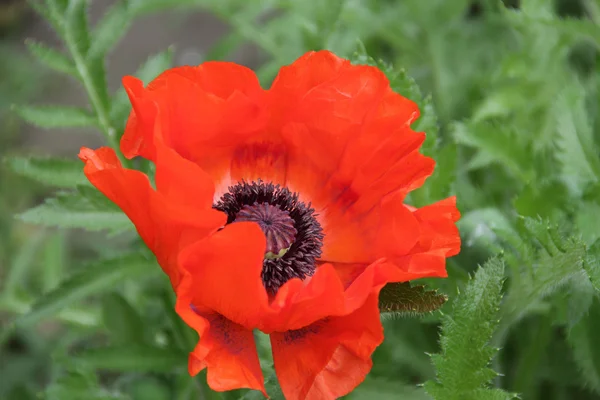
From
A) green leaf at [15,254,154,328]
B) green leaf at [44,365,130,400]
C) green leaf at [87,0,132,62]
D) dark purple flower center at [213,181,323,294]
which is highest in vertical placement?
green leaf at [87,0,132,62]

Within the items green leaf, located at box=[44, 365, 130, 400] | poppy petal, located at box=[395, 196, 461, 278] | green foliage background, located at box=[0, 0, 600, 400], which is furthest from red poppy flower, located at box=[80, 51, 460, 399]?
green leaf, located at box=[44, 365, 130, 400]

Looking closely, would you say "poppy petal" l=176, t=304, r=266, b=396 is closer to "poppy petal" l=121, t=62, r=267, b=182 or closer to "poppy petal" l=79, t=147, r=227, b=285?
"poppy petal" l=79, t=147, r=227, b=285

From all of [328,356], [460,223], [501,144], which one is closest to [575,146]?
[501,144]

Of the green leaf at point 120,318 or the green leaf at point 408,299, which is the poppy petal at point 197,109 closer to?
the green leaf at point 408,299

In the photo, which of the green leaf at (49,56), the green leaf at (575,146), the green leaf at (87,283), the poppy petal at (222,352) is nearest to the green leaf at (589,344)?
the green leaf at (575,146)

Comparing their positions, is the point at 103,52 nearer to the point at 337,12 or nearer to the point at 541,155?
the point at 337,12

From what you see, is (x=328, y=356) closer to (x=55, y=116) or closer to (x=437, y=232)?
(x=437, y=232)
